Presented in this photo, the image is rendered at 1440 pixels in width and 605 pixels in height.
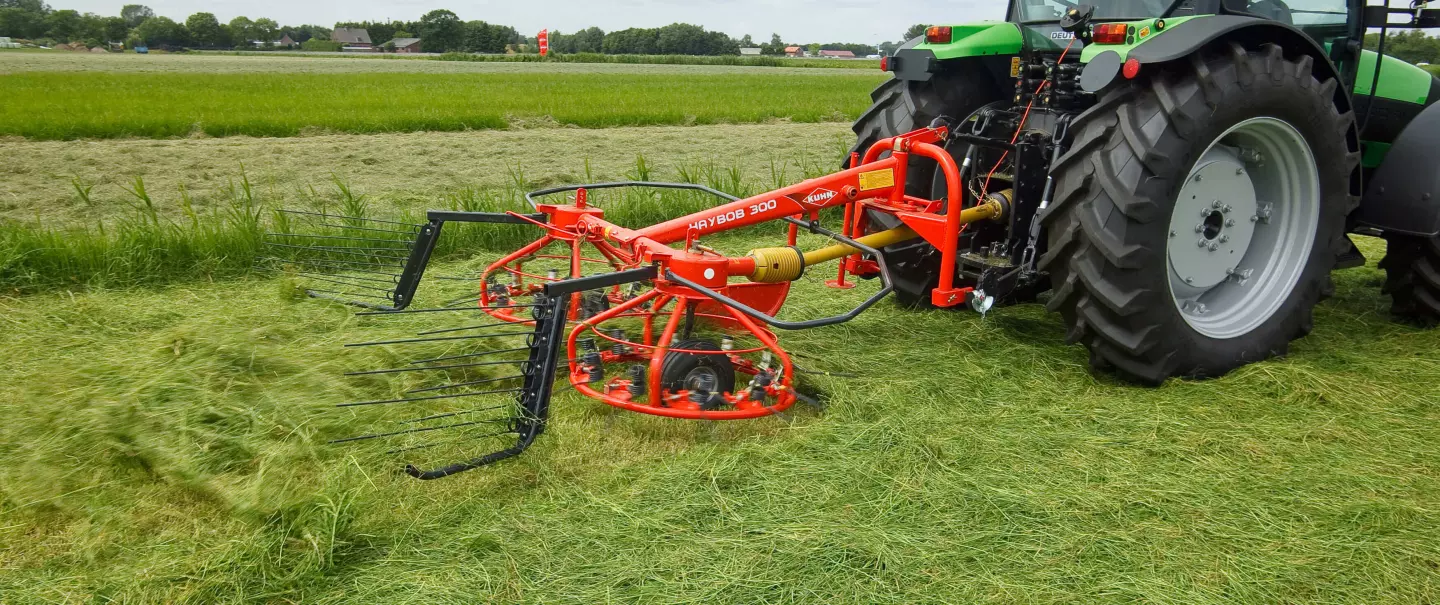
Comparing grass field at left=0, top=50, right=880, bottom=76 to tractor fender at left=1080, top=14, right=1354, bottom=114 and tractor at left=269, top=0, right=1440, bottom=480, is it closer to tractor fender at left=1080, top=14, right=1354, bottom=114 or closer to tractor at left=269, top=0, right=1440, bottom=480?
tractor at left=269, top=0, right=1440, bottom=480

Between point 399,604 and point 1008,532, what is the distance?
1.52m

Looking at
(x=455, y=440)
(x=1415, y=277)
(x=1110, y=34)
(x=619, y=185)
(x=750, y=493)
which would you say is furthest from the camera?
(x=619, y=185)

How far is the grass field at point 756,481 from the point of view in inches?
86.7

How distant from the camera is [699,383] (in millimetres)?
3021

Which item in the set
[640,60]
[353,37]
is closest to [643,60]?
[640,60]

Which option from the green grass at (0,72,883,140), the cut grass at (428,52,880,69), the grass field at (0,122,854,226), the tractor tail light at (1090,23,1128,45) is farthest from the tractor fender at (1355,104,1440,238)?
the cut grass at (428,52,880,69)

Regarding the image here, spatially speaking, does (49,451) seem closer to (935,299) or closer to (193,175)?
(935,299)

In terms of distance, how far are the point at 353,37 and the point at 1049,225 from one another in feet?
260

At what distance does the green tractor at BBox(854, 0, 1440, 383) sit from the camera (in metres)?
3.25

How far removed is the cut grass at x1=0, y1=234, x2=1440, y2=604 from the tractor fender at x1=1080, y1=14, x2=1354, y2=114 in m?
1.16

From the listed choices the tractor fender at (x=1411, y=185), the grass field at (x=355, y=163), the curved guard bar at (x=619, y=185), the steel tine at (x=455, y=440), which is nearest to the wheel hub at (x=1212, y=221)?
the tractor fender at (x=1411, y=185)

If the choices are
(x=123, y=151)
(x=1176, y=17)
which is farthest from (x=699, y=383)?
(x=123, y=151)

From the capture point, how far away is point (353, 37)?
7362cm

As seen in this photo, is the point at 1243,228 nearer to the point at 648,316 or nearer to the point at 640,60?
the point at 648,316
